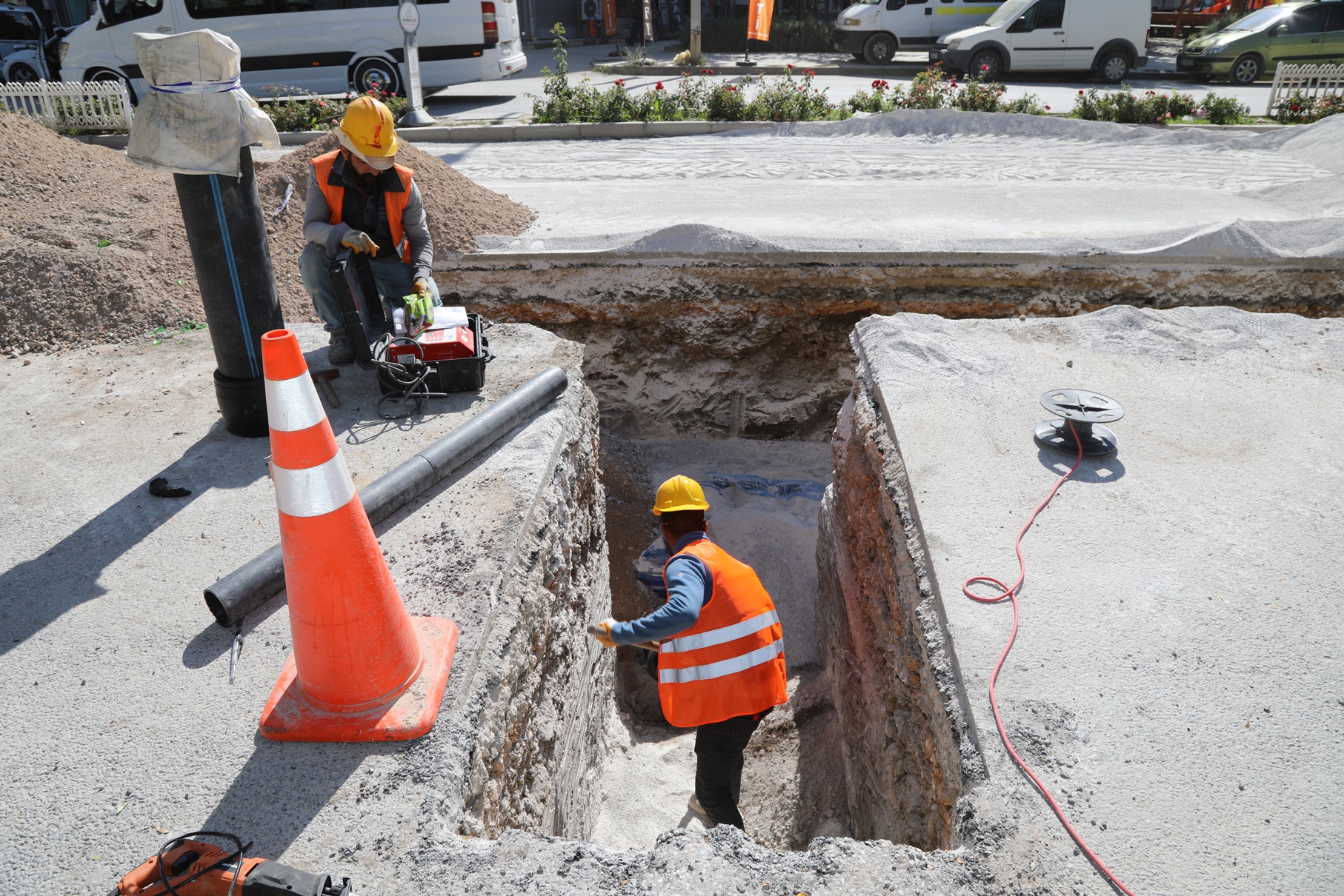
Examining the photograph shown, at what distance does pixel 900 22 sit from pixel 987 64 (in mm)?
3121

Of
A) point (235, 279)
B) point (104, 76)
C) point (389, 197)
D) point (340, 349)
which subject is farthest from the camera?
point (104, 76)

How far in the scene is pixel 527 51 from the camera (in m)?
23.4

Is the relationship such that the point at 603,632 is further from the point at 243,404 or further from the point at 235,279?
the point at 235,279

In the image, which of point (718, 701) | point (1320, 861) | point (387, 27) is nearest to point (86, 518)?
point (718, 701)

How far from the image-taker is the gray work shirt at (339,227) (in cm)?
427

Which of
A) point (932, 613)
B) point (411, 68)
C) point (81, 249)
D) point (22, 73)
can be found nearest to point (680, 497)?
point (932, 613)

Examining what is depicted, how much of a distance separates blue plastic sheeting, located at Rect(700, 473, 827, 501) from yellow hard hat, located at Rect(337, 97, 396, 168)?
3256 millimetres

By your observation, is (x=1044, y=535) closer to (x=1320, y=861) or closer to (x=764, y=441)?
(x=1320, y=861)

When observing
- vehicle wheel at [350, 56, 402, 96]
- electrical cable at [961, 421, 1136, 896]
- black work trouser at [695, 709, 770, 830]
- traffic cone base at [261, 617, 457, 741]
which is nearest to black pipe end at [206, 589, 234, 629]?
traffic cone base at [261, 617, 457, 741]

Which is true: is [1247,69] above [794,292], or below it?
above

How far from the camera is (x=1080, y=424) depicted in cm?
359

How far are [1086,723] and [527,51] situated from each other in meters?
24.8

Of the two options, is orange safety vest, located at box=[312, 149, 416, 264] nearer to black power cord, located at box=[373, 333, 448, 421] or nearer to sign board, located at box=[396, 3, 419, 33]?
black power cord, located at box=[373, 333, 448, 421]

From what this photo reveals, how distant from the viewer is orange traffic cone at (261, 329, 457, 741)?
89.1 inches
